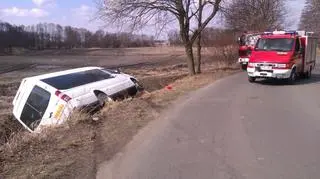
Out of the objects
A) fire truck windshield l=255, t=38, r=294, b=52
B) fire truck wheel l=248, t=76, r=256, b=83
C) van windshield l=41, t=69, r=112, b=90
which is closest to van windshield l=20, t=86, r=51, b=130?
van windshield l=41, t=69, r=112, b=90

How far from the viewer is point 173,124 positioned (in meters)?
10.9

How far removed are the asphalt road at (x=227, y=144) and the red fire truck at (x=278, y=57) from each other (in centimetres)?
643

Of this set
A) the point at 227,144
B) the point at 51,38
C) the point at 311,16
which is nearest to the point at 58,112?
the point at 227,144

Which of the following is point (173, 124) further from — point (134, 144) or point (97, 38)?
point (97, 38)

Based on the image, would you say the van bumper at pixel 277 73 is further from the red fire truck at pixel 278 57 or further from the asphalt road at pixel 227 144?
the asphalt road at pixel 227 144

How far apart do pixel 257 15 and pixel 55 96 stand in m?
41.2

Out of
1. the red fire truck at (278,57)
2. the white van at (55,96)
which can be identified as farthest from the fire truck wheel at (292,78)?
the white van at (55,96)

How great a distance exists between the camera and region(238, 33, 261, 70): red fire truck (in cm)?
3353

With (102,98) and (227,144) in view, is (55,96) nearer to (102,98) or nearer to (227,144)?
(102,98)

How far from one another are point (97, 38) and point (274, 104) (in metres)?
154

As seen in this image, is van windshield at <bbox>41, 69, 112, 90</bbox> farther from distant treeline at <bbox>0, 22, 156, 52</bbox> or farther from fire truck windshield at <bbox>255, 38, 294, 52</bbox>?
distant treeline at <bbox>0, 22, 156, 52</bbox>

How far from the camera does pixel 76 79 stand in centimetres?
1509

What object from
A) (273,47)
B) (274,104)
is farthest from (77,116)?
(273,47)

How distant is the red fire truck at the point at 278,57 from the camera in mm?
21047
